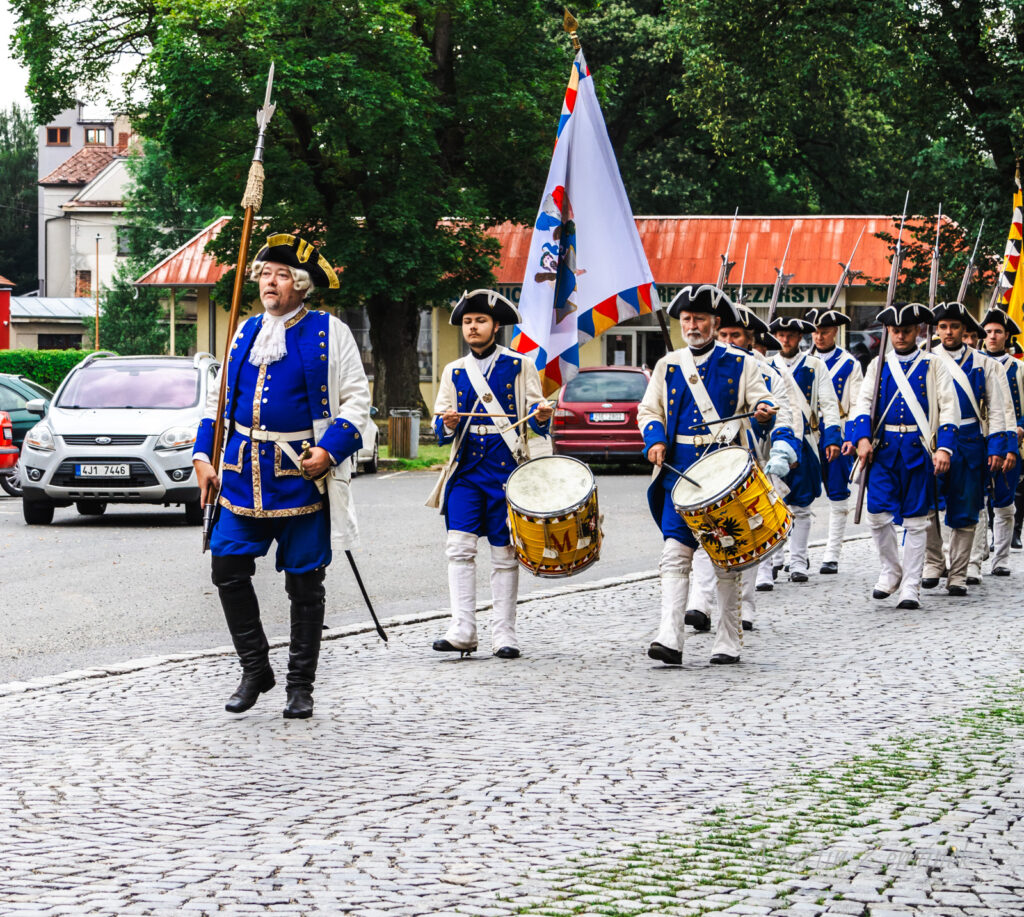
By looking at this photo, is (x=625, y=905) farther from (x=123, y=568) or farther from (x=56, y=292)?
(x=56, y=292)

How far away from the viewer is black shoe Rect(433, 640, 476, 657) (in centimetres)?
870

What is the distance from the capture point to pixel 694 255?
1620 inches

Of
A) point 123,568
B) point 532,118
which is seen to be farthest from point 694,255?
point 123,568

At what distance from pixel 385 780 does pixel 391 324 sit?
29.8 m

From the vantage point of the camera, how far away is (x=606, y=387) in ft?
89.1

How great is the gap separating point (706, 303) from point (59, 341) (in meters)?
77.7

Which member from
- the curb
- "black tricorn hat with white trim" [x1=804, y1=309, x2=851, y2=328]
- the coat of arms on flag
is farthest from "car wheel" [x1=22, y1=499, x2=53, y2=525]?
the coat of arms on flag

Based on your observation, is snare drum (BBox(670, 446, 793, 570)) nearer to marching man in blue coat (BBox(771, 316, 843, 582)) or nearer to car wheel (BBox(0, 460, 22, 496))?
marching man in blue coat (BBox(771, 316, 843, 582))

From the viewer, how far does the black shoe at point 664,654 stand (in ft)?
27.1

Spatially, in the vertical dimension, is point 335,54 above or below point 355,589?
above

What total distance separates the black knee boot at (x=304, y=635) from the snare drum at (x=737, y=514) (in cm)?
196

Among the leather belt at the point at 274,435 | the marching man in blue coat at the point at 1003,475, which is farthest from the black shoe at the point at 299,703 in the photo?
the marching man in blue coat at the point at 1003,475

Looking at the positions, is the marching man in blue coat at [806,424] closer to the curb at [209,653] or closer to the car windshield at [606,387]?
the curb at [209,653]

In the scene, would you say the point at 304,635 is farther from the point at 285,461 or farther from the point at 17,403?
the point at 17,403
